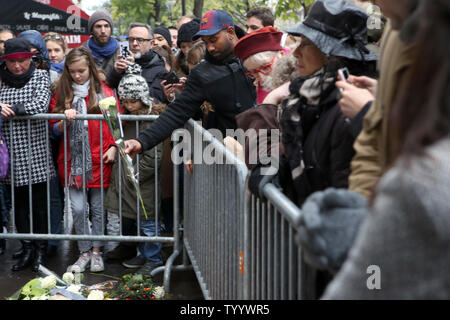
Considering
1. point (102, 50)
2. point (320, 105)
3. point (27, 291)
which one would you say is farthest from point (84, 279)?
point (320, 105)

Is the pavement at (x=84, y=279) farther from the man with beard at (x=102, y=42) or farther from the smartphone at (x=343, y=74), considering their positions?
the smartphone at (x=343, y=74)

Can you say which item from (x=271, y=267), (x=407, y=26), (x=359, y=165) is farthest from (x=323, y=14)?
(x=407, y=26)

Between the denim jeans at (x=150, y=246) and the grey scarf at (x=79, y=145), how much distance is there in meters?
0.71

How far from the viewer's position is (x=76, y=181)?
235 inches

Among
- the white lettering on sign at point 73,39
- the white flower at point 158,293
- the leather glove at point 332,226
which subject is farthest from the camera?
the white lettering on sign at point 73,39

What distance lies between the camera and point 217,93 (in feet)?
15.6

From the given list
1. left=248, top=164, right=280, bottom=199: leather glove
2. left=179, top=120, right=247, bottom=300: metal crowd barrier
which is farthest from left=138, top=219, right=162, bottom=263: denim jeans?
left=248, top=164, right=280, bottom=199: leather glove

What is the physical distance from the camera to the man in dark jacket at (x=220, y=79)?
4.74 metres

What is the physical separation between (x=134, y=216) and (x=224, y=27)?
7.09 feet

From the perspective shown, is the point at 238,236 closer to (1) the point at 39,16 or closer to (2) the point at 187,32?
(2) the point at 187,32

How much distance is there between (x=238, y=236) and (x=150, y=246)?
286 cm

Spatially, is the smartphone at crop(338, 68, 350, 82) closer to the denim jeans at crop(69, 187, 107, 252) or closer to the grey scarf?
the grey scarf

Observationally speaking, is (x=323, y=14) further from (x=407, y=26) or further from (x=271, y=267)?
(x=407, y=26)

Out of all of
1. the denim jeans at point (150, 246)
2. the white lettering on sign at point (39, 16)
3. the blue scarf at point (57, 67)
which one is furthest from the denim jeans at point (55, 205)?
the white lettering on sign at point (39, 16)
